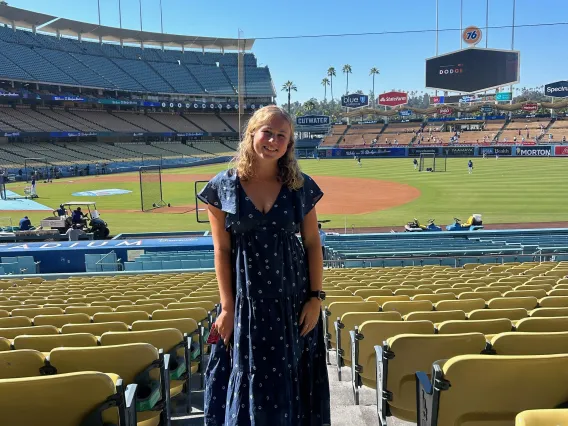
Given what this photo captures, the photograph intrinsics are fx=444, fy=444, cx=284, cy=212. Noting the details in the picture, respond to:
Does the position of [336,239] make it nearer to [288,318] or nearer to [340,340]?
[340,340]

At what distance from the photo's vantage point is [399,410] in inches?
124

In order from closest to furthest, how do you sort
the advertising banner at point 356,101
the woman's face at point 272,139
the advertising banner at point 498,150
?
1. the woman's face at point 272,139
2. the advertising banner at point 498,150
3. the advertising banner at point 356,101

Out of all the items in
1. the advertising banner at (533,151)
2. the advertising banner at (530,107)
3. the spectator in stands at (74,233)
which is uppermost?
the advertising banner at (530,107)

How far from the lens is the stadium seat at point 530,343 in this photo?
2.90 m

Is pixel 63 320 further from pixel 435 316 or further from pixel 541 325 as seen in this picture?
pixel 541 325

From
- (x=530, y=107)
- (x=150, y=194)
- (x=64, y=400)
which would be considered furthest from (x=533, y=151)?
(x=64, y=400)

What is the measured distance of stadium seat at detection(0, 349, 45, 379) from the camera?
2799 millimetres

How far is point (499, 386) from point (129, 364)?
7.18 feet

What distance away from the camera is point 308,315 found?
2734 mm

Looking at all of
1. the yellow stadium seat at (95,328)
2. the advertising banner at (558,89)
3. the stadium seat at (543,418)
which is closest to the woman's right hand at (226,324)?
the stadium seat at (543,418)

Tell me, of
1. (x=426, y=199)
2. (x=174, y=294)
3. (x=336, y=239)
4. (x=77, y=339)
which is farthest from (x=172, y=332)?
(x=426, y=199)

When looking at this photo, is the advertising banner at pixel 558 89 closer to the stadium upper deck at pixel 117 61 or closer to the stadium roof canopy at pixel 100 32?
the stadium upper deck at pixel 117 61

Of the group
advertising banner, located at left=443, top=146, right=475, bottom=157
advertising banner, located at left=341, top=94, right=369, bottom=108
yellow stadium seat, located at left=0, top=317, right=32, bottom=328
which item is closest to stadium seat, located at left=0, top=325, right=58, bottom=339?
yellow stadium seat, located at left=0, top=317, right=32, bottom=328

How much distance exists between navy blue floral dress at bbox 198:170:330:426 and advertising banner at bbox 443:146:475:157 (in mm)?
70013
